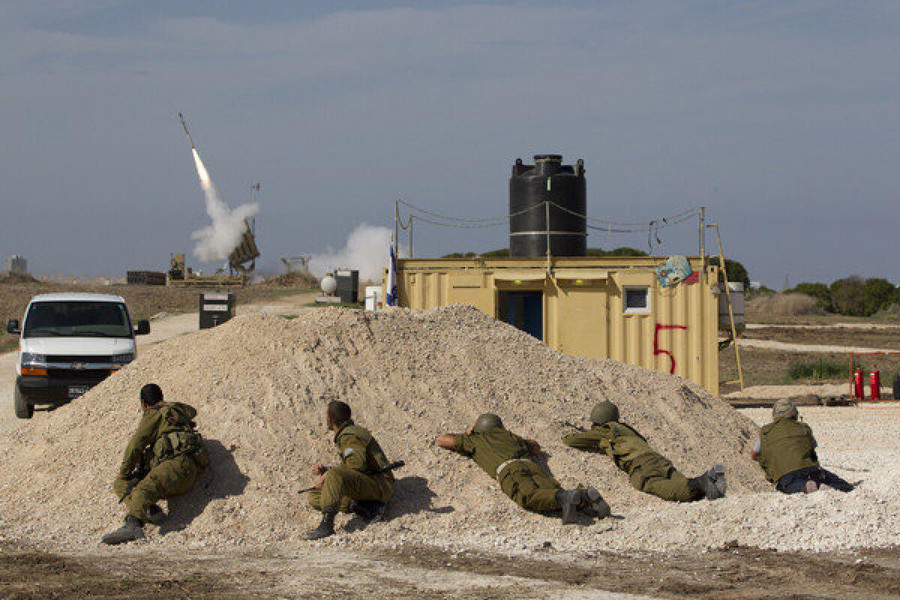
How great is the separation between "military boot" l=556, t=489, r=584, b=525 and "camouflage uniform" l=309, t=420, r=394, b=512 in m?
1.56

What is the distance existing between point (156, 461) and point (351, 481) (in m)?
1.85

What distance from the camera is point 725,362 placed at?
3425cm

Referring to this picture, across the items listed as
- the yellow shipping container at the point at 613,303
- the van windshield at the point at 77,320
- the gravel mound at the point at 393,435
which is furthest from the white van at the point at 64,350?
the yellow shipping container at the point at 613,303

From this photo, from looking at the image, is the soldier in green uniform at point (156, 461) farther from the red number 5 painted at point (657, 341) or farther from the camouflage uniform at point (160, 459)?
the red number 5 painted at point (657, 341)

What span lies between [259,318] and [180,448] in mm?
3312

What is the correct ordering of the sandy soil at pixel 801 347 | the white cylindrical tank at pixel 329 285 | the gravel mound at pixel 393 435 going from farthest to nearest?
the white cylindrical tank at pixel 329 285
the sandy soil at pixel 801 347
the gravel mound at pixel 393 435

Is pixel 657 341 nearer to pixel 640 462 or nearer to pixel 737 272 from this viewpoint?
pixel 640 462

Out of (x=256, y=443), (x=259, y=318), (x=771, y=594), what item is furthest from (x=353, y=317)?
(x=771, y=594)

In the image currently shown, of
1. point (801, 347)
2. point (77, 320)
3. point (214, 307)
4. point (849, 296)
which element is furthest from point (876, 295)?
point (77, 320)

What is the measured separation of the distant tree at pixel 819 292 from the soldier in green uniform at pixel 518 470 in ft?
228

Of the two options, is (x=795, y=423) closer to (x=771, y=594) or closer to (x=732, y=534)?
(x=732, y=534)

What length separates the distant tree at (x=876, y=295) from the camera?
242 feet

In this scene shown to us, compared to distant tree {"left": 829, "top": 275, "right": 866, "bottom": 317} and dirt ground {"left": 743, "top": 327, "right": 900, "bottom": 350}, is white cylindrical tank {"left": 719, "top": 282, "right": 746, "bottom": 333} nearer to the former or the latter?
dirt ground {"left": 743, "top": 327, "right": 900, "bottom": 350}

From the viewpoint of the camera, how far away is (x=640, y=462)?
10500 mm
